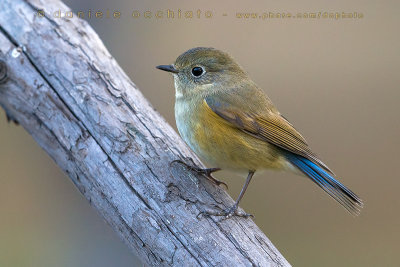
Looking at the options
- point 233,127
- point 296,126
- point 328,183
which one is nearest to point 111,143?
point 233,127

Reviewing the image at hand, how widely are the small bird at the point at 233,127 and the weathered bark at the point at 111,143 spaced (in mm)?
207

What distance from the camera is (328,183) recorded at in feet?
12.0

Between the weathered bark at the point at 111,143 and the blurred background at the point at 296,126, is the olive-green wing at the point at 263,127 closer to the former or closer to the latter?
the weathered bark at the point at 111,143

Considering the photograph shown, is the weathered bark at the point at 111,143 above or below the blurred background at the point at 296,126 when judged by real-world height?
above

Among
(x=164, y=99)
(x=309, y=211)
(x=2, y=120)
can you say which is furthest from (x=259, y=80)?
(x=2, y=120)

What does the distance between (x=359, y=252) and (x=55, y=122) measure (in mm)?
4830

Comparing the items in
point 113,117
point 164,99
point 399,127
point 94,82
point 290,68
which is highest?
point 94,82

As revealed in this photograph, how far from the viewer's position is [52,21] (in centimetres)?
392

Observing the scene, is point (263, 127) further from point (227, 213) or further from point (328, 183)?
point (227, 213)

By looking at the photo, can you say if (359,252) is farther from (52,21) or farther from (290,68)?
(52,21)

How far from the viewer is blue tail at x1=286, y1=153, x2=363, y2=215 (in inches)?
138

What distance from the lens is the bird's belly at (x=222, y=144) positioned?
358 cm

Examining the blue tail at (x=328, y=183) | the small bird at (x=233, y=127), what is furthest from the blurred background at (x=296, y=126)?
the blue tail at (x=328, y=183)

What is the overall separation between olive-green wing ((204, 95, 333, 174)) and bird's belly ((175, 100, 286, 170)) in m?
0.04
